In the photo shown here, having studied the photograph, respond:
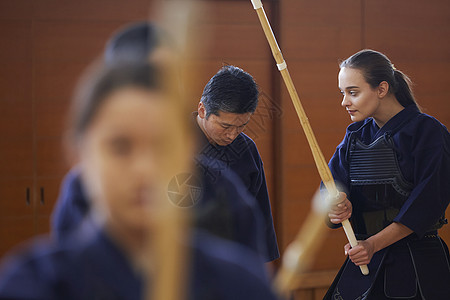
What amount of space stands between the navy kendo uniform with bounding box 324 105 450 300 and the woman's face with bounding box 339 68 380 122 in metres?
0.12

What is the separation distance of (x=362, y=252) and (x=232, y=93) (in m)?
0.73

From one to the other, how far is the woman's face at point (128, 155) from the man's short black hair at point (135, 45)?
0.10ft

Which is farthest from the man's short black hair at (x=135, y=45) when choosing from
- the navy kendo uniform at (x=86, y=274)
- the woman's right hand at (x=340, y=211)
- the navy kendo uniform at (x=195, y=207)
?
the woman's right hand at (x=340, y=211)

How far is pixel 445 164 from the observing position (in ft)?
6.29

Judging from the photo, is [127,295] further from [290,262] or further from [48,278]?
[290,262]

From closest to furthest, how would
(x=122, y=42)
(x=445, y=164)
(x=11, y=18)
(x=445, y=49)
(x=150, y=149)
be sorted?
1. (x=150, y=149)
2. (x=122, y=42)
3. (x=445, y=164)
4. (x=11, y=18)
5. (x=445, y=49)

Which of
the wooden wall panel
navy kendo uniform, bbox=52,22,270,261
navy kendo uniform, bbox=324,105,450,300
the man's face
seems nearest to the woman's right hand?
navy kendo uniform, bbox=324,105,450,300

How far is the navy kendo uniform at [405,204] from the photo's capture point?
1.88m

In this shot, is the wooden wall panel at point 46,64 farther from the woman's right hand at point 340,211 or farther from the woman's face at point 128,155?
the woman's face at point 128,155

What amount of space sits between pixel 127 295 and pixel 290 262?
195 mm

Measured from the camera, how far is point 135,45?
1.46 ft

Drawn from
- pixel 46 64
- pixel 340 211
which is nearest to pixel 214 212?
pixel 340 211

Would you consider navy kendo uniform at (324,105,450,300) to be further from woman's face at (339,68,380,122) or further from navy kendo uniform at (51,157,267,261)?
navy kendo uniform at (51,157,267,261)

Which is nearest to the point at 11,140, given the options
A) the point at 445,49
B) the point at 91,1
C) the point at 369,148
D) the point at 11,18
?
the point at 11,18
